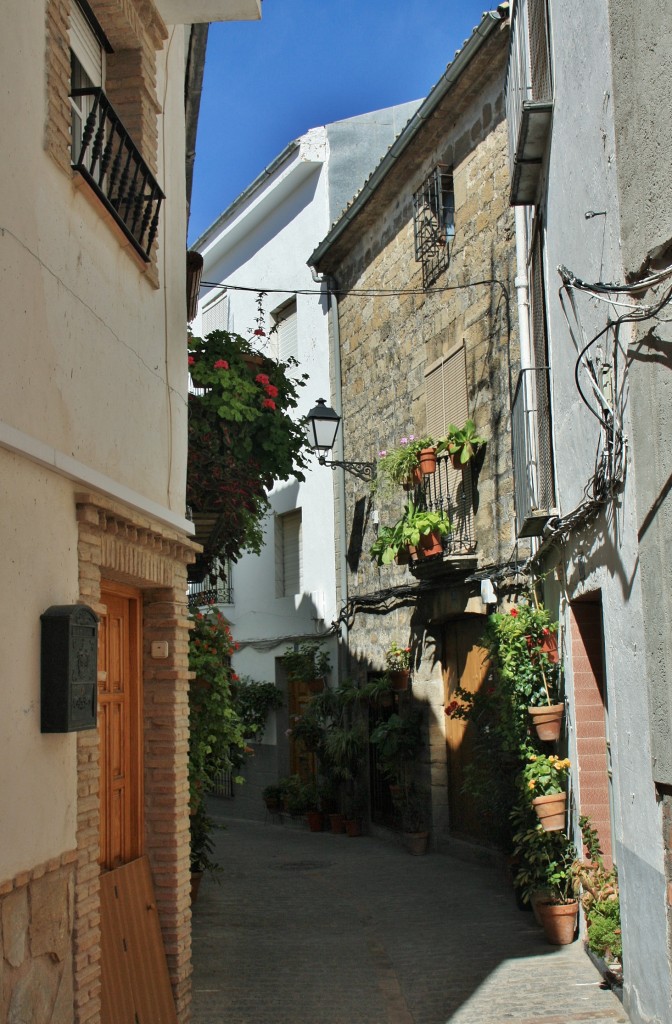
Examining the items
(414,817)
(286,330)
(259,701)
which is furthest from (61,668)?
(286,330)

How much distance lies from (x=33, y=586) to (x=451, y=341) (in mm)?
8437

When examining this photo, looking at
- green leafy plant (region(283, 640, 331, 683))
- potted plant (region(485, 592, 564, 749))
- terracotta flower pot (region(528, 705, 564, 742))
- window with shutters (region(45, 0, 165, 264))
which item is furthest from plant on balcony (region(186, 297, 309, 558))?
green leafy plant (region(283, 640, 331, 683))

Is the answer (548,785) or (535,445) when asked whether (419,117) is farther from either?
(548,785)

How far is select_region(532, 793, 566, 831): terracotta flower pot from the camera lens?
8.04 meters

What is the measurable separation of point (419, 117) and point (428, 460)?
3928 mm

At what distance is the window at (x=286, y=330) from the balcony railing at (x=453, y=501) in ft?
19.4

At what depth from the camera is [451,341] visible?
476 inches


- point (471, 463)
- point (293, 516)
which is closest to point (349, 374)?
point (293, 516)

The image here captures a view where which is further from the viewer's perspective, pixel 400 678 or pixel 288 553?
pixel 288 553

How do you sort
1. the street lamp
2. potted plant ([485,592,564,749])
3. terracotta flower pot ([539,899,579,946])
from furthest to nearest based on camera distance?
the street lamp → potted plant ([485,592,564,749]) → terracotta flower pot ([539,899,579,946])

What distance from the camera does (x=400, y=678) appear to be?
1311cm

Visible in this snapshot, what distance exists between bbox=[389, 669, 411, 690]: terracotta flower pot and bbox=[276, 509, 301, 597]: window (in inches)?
166

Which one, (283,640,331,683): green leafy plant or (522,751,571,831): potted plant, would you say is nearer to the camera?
(522,751,571,831): potted plant

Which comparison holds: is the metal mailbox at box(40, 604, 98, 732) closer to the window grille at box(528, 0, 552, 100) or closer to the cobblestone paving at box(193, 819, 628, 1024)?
the cobblestone paving at box(193, 819, 628, 1024)
